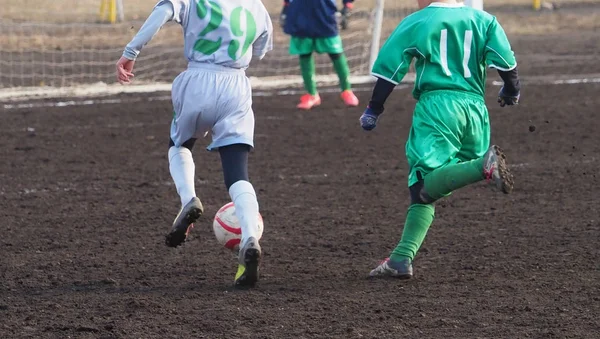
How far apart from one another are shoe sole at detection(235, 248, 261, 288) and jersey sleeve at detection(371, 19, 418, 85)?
44.6 inches

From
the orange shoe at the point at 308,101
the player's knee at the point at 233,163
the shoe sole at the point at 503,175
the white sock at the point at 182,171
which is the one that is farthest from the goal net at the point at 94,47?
the shoe sole at the point at 503,175

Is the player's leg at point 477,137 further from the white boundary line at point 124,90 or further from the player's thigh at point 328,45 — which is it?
the white boundary line at point 124,90

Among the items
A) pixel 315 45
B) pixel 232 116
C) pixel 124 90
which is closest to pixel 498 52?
pixel 232 116

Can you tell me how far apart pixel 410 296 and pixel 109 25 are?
16.0 m

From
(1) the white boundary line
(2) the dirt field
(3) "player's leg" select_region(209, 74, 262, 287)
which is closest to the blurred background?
(1) the white boundary line

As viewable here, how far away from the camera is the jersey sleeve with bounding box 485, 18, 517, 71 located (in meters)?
5.54

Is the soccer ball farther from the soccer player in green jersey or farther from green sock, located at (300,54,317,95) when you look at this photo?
green sock, located at (300,54,317,95)

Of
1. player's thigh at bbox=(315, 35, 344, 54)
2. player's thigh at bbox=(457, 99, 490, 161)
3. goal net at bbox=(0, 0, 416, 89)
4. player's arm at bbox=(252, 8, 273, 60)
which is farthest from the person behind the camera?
goal net at bbox=(0, 0, 416, 89)

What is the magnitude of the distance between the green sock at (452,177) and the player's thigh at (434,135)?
0.10m

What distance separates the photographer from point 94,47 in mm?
18438

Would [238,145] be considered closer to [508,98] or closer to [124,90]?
[508,98]

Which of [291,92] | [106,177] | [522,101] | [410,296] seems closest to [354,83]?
[291,92]

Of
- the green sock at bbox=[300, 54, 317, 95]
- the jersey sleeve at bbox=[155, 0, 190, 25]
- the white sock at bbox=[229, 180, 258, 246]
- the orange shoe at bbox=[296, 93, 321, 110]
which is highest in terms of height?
the jersey sleeve at bbox=[155, 0, 190, 25]

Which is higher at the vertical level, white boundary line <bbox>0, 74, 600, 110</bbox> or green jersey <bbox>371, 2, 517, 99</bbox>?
green jersey <bbox>371, 2, 517, 99</bbox>
